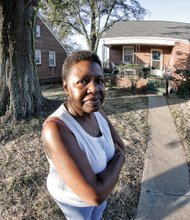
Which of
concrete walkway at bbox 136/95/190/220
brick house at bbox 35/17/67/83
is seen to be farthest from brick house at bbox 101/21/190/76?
concrete walkway at bbox 136/95/190/220

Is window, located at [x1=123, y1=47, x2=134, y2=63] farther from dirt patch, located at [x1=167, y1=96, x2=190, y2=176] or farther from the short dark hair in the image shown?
the short dark hair

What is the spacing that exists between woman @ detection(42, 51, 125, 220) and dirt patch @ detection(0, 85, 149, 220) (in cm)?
186

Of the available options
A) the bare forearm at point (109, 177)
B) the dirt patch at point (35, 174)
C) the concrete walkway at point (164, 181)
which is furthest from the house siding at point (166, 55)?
the bare forearm at point (109, 177)

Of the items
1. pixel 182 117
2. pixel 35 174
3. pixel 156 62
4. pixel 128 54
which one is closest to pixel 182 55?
pixel 156 62

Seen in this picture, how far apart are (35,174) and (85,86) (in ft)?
10.00

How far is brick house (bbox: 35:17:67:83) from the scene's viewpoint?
20.2 m

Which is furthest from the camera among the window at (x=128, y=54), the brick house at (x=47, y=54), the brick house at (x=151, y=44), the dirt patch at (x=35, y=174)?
→ the window at (x=128, y=54)

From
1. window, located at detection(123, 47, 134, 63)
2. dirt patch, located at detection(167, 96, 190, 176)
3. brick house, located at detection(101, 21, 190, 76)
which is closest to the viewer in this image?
dirt patch, located at detection(167, 96, 190, 176)

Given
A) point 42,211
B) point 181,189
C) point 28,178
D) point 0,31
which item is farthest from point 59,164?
point 0,31

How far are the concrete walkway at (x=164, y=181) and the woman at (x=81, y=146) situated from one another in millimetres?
2111

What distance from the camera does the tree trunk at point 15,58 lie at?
20.1 feet

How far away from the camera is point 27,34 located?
6.39 metres

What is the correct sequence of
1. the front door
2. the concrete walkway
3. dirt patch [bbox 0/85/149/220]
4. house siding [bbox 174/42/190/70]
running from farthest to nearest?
the front door < house siding [bbox 174/42/190/70] < the concrete walkway < dirt patch [bbox 0/85/149/220]

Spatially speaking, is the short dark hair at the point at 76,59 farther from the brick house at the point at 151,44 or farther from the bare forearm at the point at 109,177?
the brick house at the point at 151,44
